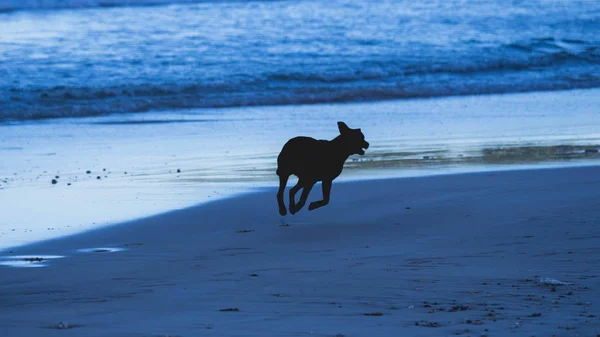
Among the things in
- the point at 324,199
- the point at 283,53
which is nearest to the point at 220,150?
the point at 324,199

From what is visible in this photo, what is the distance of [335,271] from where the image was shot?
19.5ft

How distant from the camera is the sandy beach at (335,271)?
4.77m

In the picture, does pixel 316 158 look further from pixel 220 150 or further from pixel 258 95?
pixel 258 95

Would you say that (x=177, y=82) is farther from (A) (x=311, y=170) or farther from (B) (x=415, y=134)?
(A) (x=311, y=170)

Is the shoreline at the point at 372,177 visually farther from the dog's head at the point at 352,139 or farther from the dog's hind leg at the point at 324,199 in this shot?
the dog's head at the point at 352,139

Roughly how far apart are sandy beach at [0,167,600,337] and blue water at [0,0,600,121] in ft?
36.8

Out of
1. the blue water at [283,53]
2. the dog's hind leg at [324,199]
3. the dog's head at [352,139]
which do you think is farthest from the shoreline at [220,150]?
the blue water at [283,53]

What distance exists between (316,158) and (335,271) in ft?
7.14

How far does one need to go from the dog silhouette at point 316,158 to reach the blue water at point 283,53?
1099cm

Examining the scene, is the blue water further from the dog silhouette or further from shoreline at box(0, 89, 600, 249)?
the dog silhouette

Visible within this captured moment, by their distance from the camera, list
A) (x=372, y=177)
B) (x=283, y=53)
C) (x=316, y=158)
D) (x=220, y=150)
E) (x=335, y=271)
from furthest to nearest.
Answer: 1. (x=283, y=53)
2. (x=220, y=150)
3. (x=372, y=177)
4. (x=316, y=158)
5. (x=335, y=271)

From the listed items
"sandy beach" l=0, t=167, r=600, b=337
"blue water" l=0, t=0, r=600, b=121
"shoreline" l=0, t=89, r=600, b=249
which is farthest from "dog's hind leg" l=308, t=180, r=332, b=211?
"blue water" l=0, t=0, r=600, b=121

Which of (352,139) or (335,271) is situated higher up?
(352,139)

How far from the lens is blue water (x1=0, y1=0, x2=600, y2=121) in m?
21.4
